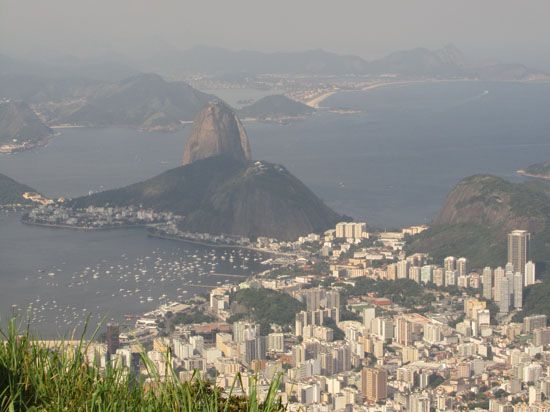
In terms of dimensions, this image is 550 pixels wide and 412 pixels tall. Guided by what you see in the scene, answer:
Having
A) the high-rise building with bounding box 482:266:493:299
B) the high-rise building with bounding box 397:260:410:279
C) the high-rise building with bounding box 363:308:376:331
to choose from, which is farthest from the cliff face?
the high-rise building with bounding box 363:308:376:331

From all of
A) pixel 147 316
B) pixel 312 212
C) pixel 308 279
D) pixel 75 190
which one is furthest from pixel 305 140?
pixel 147 316

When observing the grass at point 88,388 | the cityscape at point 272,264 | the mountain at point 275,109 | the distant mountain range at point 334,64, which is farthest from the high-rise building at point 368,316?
the distant mountain range at point 334,64

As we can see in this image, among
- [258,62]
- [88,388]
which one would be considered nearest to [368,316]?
[88,388]

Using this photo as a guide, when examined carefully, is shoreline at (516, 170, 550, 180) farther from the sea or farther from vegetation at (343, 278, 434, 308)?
vegetation at (343, 278, 434, 308)

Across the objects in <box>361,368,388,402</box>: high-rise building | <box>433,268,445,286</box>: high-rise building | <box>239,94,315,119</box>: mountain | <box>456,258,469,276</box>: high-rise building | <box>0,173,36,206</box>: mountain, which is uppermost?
<box>239,94,315,119</box>: mountain

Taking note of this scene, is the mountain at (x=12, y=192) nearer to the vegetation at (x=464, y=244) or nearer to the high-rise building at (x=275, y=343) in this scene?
the vegetation at (x=464, y=244)

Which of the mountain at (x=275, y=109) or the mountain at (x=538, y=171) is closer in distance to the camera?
the mountain at (x=538, y=171)
